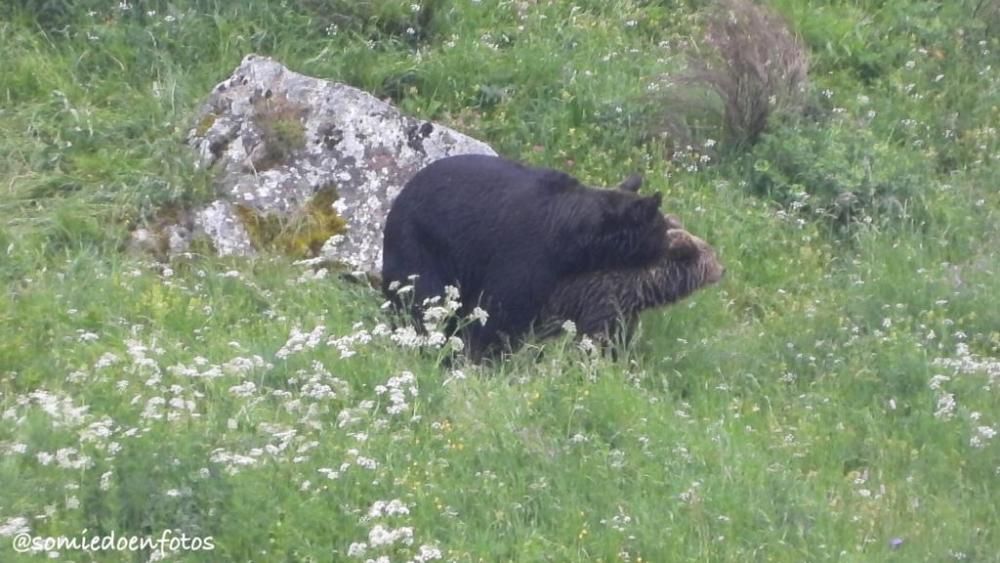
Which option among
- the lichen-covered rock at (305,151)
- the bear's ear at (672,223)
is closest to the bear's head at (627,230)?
the bear's ear at (672,223)

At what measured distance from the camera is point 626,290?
761 cm

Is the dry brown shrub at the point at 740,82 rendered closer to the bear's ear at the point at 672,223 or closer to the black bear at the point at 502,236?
the bear's ear at the point at 672,223

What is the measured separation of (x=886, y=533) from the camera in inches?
218

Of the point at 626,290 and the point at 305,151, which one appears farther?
the point at 305,151

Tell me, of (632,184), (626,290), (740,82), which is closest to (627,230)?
(626,290)

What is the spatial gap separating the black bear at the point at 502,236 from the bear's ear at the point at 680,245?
0.18m

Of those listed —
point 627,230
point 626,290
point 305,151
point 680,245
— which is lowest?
point 305,151

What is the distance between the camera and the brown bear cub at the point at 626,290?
7449 millimetres

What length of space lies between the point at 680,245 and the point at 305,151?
2.21 meters

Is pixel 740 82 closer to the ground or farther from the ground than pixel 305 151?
farther from the ground

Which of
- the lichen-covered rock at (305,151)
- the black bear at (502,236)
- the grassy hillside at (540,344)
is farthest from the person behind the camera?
the lichen-covered rock at (305,151)

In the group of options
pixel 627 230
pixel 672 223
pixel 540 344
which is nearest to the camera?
pixel 540 344

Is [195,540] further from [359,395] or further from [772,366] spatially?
[772,366]

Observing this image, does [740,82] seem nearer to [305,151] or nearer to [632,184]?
[632,184]
